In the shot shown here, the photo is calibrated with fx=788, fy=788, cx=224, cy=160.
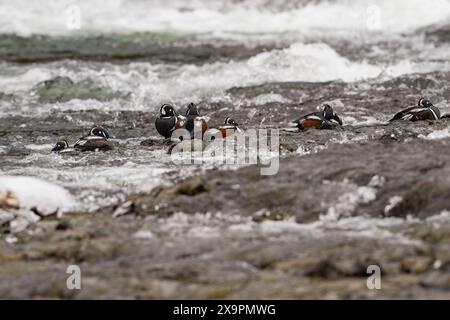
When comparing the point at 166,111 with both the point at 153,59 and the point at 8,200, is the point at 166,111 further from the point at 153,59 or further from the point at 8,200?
the point at 153,59

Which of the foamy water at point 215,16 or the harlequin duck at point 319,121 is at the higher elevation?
→ the foamy water at point 215,16

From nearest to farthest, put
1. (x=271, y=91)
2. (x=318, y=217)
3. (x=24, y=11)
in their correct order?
(x=318, y=217)
(x=271, y=91)
(x=24, y=11)

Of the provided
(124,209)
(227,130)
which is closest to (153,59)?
(227,130)

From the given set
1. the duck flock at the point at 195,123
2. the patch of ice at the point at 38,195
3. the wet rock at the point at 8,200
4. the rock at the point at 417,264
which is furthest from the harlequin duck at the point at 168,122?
the rock at the point at 417,264

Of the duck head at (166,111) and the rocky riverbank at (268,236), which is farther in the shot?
the duck head at (166,111)

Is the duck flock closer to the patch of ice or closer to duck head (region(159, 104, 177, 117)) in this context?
duck head (region(159, 104, 177, 117))

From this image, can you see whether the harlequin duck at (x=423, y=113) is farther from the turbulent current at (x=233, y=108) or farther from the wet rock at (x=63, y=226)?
the wet rock at (x=63, y=226)

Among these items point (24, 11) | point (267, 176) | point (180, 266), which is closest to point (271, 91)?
point (267, 176)

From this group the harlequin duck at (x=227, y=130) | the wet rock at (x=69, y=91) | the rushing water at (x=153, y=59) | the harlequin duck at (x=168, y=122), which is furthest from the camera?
the wet rock at (x=69, y=91)

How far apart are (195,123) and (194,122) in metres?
0.04

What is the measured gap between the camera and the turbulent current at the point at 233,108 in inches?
174

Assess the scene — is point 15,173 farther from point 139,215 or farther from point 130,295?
point 130,295

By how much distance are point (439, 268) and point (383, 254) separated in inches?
11.4

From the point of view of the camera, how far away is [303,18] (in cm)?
2083
